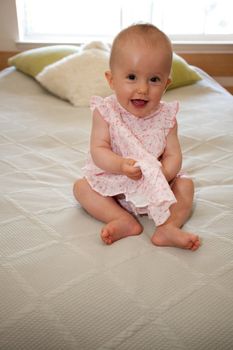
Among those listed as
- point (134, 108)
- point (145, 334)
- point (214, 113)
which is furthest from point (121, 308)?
point (214, 113)

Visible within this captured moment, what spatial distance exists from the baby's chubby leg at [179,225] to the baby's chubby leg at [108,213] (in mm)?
61

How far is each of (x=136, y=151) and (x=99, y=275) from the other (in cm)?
33

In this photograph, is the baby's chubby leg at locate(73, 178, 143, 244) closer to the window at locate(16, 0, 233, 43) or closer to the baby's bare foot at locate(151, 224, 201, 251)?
the baby's bare foot at locate(151, 224, 201, 251)

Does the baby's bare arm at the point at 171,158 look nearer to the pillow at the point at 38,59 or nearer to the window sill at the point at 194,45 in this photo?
the pillow at the point at 38,59

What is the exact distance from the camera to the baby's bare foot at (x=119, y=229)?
2.56ft

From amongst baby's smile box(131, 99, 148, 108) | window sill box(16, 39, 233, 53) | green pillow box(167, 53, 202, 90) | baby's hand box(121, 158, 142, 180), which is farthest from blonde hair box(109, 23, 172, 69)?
window sill box(16, 39, 233, 53)

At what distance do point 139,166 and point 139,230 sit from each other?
0.14 metres

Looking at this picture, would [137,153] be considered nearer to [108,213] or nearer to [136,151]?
[136,151]

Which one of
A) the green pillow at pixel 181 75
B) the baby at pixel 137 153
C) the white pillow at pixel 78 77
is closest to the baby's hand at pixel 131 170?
the baby at pixel 137 153

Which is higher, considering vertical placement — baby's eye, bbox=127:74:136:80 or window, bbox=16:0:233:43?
baby's eye, bbox=127:74:136:80

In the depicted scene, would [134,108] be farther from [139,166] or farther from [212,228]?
[212,228]

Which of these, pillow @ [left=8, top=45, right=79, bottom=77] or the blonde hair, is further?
pillow @ [left=8, top=45, right=79, bottom=77]

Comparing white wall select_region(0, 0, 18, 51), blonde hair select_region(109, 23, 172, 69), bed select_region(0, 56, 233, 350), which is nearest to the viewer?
bed select_region(0, 56, 233, 350)

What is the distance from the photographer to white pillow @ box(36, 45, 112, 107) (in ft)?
6.55
